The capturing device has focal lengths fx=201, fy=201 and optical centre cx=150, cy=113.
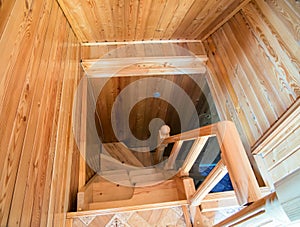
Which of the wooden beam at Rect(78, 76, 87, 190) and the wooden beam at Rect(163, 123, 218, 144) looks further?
the wooden beam at Rect(78, 76, 87, 190)

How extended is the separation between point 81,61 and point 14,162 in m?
1.71

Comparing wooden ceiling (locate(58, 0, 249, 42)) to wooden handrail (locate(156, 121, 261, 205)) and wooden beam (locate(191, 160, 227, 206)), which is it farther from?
wooden beam (locate(191, 160, 227, 206))

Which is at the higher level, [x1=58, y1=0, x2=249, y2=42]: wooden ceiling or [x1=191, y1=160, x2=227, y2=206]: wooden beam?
[x1=58, y1=0, x2=249, y2=42]: wooden ceiling

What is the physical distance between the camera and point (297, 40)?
1.41 m

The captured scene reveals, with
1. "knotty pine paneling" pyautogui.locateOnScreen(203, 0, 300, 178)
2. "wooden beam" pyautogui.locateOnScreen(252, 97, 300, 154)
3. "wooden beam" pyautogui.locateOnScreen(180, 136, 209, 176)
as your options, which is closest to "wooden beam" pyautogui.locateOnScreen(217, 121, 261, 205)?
"wooden beam" pyautogui.locateOnScreen(180, 136, 209, 176)

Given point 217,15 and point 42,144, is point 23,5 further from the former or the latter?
point 217,15

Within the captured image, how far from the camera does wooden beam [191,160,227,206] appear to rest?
116 cm

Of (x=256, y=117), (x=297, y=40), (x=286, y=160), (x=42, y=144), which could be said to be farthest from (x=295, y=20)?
(x=42, y=144)

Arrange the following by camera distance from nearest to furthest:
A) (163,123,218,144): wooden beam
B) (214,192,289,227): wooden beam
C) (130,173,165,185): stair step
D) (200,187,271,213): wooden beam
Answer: (214,192,289,227): wooden beam < (163,123,218,144): wooden beam < (200,187,271,213): wooden beam < (130,173,165,185): stair step

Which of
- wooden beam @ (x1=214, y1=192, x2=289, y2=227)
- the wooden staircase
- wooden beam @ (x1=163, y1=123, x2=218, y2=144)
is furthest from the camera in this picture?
wooden beam @ (x1=163, y1=123, x2=218, y2=144)

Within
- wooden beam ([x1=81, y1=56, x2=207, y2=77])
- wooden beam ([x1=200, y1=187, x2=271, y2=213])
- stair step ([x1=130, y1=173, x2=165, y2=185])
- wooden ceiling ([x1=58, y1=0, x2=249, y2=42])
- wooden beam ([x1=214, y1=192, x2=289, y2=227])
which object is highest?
wooden ceiling ([x1=58, y1=0, x2=249, y2=42])

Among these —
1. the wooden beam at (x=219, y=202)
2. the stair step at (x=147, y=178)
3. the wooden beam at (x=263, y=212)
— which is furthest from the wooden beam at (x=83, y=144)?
the wooden beam at (x=263, y=212)

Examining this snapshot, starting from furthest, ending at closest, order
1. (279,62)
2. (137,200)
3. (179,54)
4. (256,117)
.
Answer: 1. (179,54)
2. (137,200)
3. (256,117)
4. (279,62)

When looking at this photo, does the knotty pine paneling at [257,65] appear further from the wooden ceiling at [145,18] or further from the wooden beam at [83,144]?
the wooden beam at [83,144]
